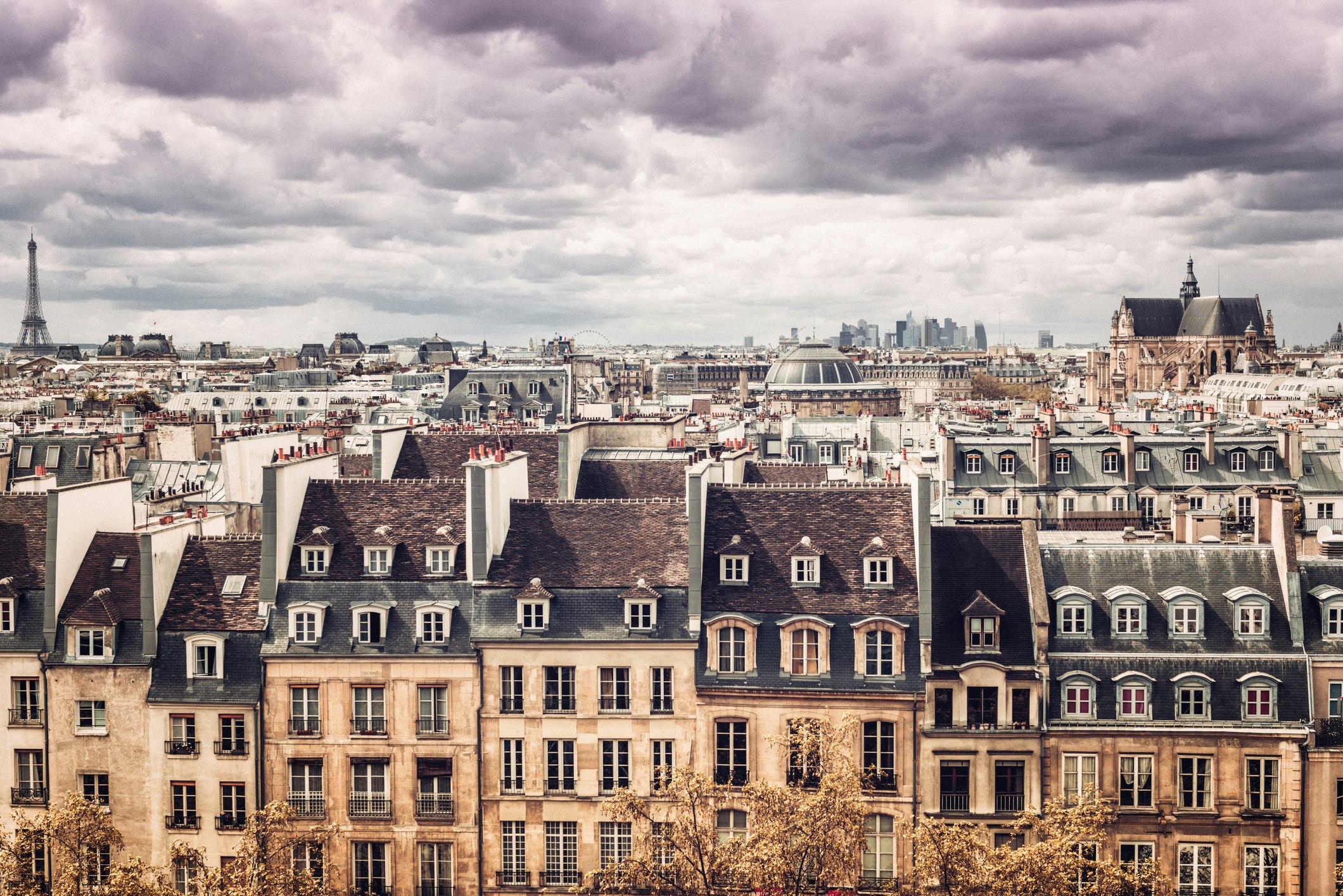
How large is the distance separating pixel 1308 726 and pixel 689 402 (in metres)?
149

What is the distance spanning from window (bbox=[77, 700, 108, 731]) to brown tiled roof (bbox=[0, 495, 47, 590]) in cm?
418

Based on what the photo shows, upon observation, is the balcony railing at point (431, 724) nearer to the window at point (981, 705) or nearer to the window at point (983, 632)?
the window at point (981, 705)

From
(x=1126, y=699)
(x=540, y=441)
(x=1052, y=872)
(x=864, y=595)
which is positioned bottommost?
(x=1052, y=872)

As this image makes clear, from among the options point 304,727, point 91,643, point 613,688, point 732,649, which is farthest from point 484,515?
point 91,643

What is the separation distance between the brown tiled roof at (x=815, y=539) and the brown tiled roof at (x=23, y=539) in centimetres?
2067

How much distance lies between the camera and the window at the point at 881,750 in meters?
43.7

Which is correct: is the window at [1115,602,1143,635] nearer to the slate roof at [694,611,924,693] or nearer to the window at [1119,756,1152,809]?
the window at [1119,756,1152,809]

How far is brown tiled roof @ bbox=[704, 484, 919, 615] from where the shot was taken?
45500 millimetres

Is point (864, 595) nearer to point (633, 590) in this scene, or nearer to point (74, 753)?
point (633, 590)

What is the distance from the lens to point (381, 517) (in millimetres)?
48781

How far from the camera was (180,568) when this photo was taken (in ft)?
157

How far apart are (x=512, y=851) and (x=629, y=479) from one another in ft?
65.1

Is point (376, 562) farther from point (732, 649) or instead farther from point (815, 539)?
point (815, 539)

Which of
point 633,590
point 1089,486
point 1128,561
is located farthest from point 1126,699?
point 1089,486
